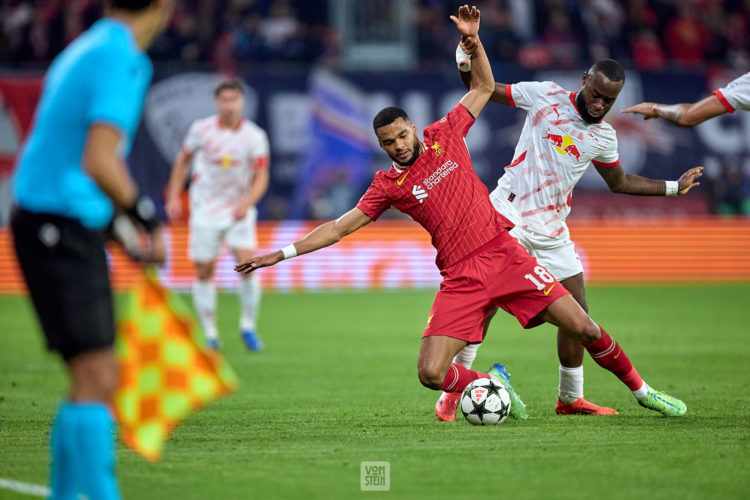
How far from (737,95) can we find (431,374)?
293 centimetres

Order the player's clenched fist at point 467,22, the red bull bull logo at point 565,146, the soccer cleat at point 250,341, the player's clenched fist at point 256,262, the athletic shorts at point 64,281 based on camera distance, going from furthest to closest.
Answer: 1. the soccer cleat at point 250,341
2. the red bull bull logo at point 565,146
3. the player's clenched fist at point 467,22
4. the player's clenched fist at point 256,262
5. the athletic shorts at point 64,281

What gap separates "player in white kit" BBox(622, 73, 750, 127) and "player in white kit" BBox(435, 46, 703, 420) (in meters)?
0.34

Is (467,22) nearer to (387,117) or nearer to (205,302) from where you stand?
(387,117)

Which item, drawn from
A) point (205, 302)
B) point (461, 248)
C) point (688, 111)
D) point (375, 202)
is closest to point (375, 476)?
point (461, 248)

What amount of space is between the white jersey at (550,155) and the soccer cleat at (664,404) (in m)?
1.32

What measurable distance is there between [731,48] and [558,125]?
18233mm

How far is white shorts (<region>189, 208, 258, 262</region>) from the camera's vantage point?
12.0 meters

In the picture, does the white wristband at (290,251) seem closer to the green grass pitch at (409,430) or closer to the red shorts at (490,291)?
the red shorts at (490,291)

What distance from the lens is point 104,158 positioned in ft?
12.9

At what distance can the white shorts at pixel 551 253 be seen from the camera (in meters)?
7.39

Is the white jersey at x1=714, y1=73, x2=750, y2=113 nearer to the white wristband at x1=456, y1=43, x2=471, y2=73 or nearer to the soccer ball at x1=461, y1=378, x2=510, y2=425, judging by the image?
the white wristband at x1=456, y1=43, x2=471, y2=73

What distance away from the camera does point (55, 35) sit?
876 inches

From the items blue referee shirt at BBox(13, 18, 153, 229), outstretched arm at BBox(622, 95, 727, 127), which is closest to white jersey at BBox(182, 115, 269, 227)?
outstretched arm at BBox(622, 95, 727, 127)

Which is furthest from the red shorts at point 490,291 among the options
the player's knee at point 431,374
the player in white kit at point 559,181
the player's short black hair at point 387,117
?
the player's short black hair at point 387,117
